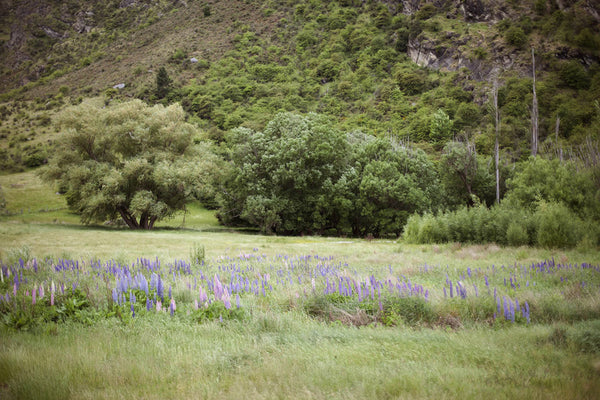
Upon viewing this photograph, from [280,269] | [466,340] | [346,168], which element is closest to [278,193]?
[346,168]

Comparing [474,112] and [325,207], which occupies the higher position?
[474,112]

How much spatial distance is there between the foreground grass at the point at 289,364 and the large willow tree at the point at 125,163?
3447cm

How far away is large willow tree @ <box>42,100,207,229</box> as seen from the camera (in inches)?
1449

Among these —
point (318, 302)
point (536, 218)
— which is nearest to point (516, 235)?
point (536, 218)

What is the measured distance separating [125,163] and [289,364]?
39540 mm

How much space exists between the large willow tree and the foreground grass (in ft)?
113

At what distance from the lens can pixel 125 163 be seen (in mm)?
37625

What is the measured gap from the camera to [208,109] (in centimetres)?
9806

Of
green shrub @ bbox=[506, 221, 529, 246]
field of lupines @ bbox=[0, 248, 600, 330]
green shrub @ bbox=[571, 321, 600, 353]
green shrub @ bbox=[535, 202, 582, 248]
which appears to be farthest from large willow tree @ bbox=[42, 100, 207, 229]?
green shrub @ bbox=[571, 321, 600, 353]

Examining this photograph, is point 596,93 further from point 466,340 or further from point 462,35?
point 466,340

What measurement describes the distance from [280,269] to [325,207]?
3117 cm

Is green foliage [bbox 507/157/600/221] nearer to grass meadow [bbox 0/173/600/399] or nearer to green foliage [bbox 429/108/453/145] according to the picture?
grass meadow [bbox 0/173/600/399]

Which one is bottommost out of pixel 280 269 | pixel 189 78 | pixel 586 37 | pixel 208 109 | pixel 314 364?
pixel 280 269

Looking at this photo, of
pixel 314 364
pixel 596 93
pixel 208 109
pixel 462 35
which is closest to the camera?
pixel 314 364
